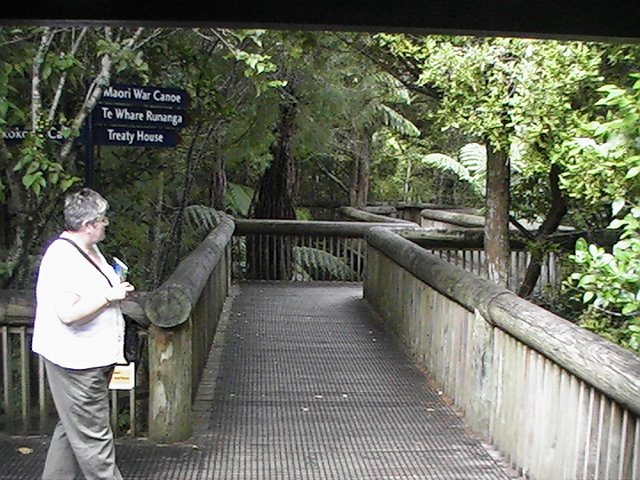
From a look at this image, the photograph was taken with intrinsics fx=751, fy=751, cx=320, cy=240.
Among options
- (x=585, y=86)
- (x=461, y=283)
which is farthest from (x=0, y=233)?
(x=585, y=86)

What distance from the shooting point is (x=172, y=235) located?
27.9 ft

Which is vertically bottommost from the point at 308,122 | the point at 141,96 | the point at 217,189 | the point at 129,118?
the point at 217,189

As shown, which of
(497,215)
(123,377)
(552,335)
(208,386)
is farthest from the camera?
(497,215)

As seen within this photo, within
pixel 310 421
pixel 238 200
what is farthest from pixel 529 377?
pixel 238 200

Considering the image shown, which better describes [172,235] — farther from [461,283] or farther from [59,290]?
[59,290]

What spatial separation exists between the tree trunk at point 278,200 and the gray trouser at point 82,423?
7442 millimetres

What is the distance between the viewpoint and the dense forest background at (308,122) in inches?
184

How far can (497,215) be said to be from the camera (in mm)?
7285

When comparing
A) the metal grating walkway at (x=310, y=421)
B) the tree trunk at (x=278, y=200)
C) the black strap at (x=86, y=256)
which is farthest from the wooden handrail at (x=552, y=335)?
the tree trunk at (x=278, y=200)

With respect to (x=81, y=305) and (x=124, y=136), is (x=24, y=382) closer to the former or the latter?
(x=81, y=305)

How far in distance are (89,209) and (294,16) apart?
1274 mm

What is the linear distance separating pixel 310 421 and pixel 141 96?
8.38ft

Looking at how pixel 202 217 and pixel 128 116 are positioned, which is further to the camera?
pixel 202 217

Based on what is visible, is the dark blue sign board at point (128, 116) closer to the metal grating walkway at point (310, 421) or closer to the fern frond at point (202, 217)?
the metal grating walkway at point (310, 421)
